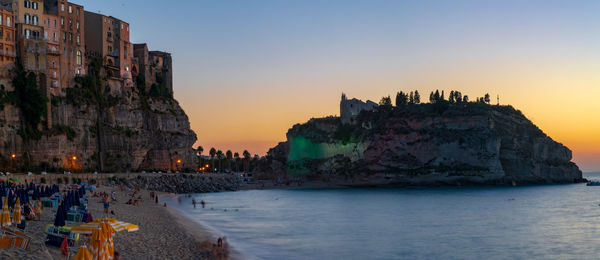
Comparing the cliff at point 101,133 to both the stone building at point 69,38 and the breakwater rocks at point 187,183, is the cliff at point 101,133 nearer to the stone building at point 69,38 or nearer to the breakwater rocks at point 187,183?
the stone building at point 69,38

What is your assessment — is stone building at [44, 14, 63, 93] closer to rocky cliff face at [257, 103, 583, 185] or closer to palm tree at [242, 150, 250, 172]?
rocky cliff face at [257, 103, 583, 185]

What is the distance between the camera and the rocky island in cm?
12312

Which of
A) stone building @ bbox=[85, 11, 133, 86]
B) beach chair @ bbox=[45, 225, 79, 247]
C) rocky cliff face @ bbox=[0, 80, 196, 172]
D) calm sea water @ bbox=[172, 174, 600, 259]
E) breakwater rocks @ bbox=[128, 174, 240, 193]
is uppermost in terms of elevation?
stone building @ bbox=[85, 11, 133, 86]

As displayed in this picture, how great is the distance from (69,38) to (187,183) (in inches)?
1224

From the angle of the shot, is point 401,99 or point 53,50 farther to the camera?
point 401,99

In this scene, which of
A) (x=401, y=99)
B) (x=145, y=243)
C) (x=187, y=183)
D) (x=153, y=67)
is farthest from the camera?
(x=401, y=99)

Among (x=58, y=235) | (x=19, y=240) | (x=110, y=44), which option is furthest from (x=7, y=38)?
(x=19, y=240)

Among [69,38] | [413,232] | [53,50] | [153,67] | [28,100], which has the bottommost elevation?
[413,232]

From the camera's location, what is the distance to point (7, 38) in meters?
69.6

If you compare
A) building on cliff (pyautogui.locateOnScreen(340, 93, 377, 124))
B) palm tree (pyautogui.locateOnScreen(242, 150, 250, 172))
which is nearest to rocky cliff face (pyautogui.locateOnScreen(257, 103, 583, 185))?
building on cliff (pyautogui.locateOnScreen(340, 93, 377, 124))

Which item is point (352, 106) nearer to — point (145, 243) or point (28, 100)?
point (28, 100)

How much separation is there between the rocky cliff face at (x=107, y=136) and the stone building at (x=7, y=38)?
692cm

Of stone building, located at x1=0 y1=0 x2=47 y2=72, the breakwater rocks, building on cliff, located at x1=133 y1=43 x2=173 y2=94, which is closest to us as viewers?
stone building, located at x1=0 y1=0 x2=47 y2=72

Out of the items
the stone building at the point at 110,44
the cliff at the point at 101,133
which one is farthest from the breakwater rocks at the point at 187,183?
the stone building at the point at 110,44
